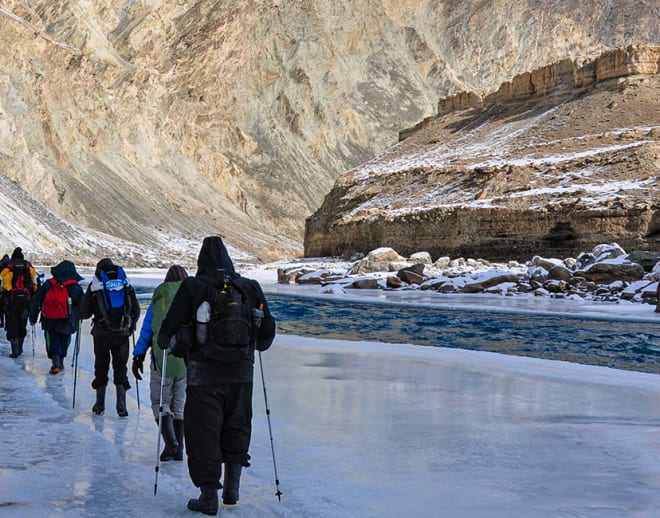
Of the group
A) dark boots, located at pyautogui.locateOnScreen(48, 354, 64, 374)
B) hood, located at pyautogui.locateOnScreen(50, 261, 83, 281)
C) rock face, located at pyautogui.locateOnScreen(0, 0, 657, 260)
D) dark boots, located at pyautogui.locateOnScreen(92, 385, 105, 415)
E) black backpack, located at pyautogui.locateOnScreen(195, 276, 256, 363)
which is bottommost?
dark boots, located at pyautogui.locateOnScreen(92, 385, 105, 415)

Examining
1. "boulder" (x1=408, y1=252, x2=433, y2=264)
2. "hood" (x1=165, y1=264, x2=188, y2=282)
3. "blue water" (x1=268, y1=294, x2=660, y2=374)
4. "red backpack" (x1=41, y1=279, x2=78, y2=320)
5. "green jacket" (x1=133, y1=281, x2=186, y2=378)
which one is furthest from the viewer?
"boulder" (x1=408, y1=252, x2=433, y2=264)

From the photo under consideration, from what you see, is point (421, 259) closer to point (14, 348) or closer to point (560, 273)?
point (560, 273)

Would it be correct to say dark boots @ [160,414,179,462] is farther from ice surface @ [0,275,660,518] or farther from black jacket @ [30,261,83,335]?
black jacket @ [30,261,83,335]

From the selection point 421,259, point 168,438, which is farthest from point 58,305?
point 421,259

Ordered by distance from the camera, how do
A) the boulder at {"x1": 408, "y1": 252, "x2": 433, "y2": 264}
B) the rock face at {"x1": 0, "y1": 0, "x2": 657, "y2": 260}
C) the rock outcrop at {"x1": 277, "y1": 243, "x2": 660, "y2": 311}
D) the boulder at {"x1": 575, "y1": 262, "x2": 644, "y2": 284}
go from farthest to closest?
1. the rock face at {"x1": 0, "y1": 0, "x2": 657, "y2": 260}
2. the boulder at {"x1": 408, "y1": 252, "x2": 433, "y2": 264}
3. the boulder at {"x1": 575, "y1": 262, "x2": 644, "y2": 284}
4. the rock outcrop at {"x1": 277, "y1": 243, "x2": 660, "y2": 311}

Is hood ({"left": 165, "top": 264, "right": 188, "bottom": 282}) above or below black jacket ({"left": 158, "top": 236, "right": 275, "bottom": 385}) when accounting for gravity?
above

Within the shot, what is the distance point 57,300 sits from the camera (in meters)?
10.3

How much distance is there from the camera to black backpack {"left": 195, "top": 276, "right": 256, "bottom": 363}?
16.0 feet

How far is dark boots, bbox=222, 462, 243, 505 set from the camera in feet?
16.4

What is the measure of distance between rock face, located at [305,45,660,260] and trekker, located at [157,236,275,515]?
34.3 metres

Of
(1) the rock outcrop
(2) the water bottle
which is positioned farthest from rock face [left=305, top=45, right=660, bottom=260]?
(2) the water bottle

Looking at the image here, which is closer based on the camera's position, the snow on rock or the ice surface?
the ice surface

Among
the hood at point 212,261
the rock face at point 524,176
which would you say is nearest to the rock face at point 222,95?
the rock face at point 524,176

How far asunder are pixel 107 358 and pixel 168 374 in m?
1.86
